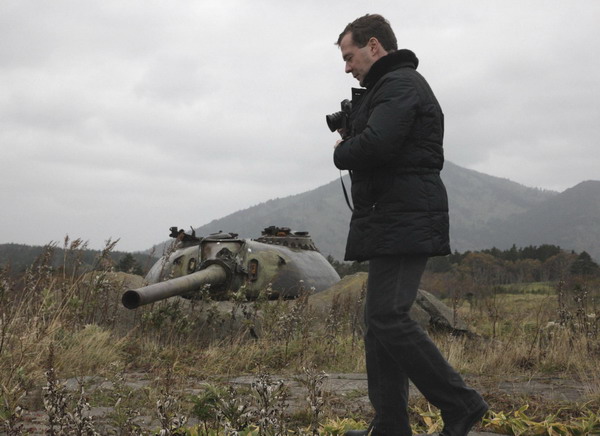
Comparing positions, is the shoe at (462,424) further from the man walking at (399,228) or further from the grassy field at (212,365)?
the grassy field at (212,365)

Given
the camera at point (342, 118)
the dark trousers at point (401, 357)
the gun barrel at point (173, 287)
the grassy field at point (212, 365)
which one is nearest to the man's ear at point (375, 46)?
the camera at point (342, 118)

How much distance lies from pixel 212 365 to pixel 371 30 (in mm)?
3907

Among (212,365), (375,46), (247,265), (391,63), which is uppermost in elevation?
(375,46)

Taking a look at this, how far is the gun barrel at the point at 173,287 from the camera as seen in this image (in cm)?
554

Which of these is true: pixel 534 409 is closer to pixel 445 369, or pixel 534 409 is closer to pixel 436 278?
pixel 445 369

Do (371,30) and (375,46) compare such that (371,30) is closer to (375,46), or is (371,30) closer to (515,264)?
(375,46)

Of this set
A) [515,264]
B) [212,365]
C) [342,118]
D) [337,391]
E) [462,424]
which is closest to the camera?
[462,424]

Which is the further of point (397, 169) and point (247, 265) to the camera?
point (247, 265)

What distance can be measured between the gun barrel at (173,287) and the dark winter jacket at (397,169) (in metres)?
3.20

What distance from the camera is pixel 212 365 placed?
5.85 m

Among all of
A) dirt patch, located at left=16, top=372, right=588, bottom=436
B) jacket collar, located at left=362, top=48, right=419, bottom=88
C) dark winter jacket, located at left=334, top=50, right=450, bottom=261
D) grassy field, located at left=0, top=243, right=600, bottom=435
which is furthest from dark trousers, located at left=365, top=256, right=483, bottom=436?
jacket collar, located at left=362, top=48, right=419, bottom=88

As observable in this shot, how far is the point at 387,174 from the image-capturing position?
9.32ft

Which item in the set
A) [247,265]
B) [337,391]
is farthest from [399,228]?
[247,265]

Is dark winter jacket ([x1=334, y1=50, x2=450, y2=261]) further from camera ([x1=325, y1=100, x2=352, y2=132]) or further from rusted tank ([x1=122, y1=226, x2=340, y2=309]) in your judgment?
rusted tank ([x1=122, y1=226, x2=340, y2=309])
